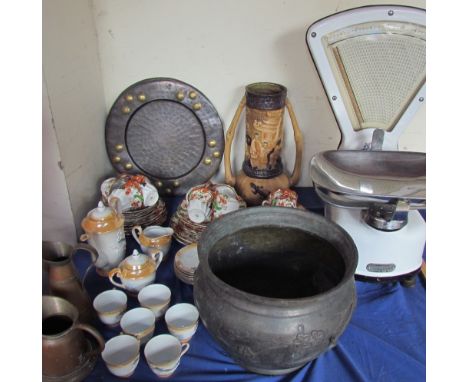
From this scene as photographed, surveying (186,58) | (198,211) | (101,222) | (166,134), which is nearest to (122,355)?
(101,222)

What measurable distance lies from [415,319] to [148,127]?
840mm

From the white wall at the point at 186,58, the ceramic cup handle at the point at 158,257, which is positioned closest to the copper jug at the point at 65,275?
the ceramic cup handle at the point at 158,257

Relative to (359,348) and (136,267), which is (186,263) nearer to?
(136,267)

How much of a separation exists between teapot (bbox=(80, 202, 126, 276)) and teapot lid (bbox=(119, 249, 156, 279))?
7cm

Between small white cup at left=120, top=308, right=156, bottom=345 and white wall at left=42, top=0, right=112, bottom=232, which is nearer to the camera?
small white cup at left=120, top=308, right=156, bottom=345

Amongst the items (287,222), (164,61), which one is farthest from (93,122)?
(287,222)

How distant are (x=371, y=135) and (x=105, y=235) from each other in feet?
2.05

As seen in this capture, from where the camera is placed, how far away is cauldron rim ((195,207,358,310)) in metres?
0.60

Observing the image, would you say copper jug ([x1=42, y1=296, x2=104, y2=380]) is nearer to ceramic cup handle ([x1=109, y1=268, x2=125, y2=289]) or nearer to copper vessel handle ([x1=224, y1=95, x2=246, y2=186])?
ceramic cup handle ([x1=109, y1=268, x2=125, y2=289])

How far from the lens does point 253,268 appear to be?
850 millimetres

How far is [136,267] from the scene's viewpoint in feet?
2.88

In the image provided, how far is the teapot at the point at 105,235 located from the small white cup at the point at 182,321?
200mm

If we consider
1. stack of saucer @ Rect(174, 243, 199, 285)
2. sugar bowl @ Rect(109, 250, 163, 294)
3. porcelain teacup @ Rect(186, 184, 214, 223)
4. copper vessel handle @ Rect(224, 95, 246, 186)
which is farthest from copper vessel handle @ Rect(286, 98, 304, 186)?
sugar bowl @ Rect(109, 250, 163, 294)

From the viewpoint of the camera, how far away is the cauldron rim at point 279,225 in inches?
23.5
